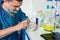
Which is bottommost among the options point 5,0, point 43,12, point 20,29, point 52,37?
point 52,37

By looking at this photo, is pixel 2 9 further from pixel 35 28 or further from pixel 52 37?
pixel 52 37

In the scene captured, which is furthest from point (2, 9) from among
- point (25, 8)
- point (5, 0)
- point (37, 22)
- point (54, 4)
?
point (54, 4)

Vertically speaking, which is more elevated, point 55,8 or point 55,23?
point 55,8

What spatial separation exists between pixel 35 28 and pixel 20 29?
166mm

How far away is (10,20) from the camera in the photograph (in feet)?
3.61

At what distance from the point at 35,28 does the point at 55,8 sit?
0.26 meters

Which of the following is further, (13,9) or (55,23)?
(55,23)

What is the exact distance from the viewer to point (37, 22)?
3.96ft

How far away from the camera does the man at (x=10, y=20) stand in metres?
1.08

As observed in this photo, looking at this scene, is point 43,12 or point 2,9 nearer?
point 2,9

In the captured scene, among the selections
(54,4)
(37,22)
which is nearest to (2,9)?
(37,22)

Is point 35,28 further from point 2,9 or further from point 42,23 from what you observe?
point 2,9

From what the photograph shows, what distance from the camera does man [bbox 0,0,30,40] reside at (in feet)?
3.54

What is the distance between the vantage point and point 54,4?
1218 millimetres
